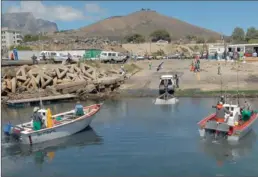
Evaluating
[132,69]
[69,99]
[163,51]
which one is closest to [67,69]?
[69,99]

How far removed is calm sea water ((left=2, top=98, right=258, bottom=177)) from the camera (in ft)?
60.0

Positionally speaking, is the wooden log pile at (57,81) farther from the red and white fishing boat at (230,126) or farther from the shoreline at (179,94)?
the red and white fishing boat at (230,126)

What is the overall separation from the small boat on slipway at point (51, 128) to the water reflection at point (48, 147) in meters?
0.36

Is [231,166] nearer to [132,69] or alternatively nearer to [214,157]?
[214,157]

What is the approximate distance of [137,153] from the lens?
67.1 feet

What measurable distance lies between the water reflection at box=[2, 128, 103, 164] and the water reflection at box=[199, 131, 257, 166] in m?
6.59

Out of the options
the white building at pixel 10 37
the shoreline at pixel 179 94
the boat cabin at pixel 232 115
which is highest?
the white building at pixel 10 37

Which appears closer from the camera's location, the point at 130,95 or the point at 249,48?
the point at 130,95

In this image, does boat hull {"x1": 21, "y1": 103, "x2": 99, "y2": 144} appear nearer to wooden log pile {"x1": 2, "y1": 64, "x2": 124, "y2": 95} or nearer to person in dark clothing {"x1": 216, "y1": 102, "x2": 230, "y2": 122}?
person in dark clothing {"x1": 216, "y1": 102, "x2": 230, "y2": 122}

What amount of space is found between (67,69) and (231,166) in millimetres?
29205

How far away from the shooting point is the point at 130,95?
40.5m

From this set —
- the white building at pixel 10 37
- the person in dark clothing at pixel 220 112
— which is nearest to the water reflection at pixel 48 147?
the person in dark clothing at pixel 220 112

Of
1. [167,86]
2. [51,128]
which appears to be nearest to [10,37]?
[167,86]

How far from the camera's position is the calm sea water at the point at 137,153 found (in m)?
18.3
